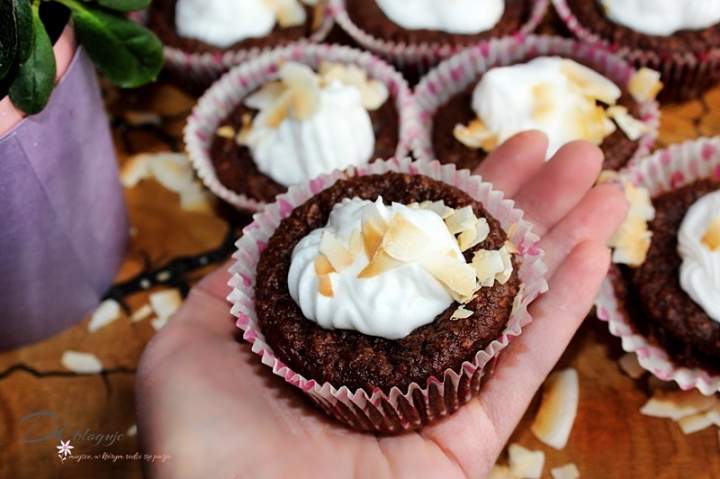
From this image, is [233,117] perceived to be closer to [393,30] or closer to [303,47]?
[303,47]

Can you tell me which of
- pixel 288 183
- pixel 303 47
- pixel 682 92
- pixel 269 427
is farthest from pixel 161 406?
pixel 682 92

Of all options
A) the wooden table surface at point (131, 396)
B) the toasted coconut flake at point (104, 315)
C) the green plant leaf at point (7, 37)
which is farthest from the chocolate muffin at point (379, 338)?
the toasted coconut flake at point (104, 315)

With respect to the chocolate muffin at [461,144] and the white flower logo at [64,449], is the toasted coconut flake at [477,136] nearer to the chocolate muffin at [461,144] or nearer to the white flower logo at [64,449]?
the chocolate muffin at [461,144]

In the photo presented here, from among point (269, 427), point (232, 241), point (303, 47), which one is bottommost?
point (232, 241)

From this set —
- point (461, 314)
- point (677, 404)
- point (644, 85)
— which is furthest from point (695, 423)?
point (644, 85)

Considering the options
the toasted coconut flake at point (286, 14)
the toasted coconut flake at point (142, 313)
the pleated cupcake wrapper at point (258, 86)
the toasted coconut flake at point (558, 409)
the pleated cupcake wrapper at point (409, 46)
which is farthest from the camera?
the toasted coconut flake at point (286, 14)

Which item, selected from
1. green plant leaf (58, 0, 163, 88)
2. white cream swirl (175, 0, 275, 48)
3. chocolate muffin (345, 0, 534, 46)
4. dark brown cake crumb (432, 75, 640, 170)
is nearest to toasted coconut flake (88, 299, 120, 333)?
green plant leaf (58, 0, 163, 88)

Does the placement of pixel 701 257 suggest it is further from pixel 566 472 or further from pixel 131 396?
pixel 131 396
